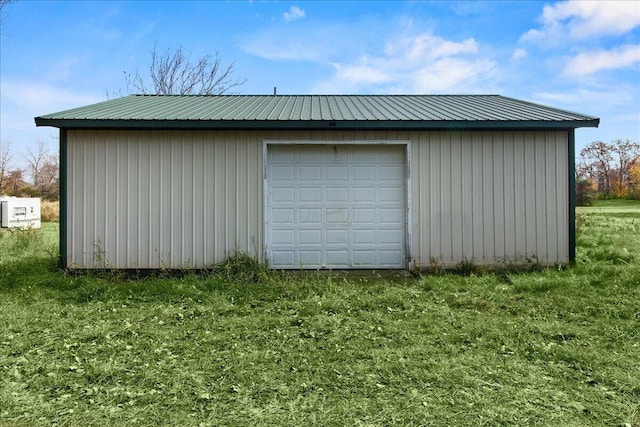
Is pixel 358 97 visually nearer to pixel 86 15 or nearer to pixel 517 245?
pixel 517 245

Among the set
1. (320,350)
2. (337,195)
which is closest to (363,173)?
(337,195)

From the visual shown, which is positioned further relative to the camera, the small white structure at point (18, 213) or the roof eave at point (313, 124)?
the small white structure at point (18, 213)

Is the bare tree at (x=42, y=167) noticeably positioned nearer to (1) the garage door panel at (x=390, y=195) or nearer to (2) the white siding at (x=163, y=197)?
(2) the white siding at (x=163, y=197)

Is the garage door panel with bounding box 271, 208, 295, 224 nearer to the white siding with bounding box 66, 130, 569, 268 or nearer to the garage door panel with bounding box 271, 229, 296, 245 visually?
the garage door panel with bounding box 271, 229, 296, 245

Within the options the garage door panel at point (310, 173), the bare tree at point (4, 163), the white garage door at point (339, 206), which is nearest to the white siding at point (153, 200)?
the white garage door at point (339, 206)

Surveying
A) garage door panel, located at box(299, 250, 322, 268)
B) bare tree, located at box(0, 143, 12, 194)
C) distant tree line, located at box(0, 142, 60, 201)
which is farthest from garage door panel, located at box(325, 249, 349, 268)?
bare tree, located at box(0, 143, 12, 194)

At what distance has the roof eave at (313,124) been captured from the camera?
6.11 m

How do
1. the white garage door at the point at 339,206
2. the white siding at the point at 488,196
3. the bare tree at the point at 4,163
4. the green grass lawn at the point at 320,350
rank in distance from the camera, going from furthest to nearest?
the bare tree at the point at 4,163, the white garage door at the point at 339,206, the white siding at the point at 488,196, the green grass lawn at the point at 320,350

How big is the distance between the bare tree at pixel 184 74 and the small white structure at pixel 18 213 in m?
8.39

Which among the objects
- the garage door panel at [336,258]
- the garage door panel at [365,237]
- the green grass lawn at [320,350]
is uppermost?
the garage door panel at [365,237]

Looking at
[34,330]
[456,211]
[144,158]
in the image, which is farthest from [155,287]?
[456,211]

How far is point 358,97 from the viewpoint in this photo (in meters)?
9.67

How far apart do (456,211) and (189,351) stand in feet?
15.7

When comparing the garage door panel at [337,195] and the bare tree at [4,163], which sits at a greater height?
the bare tree at [4,163]
